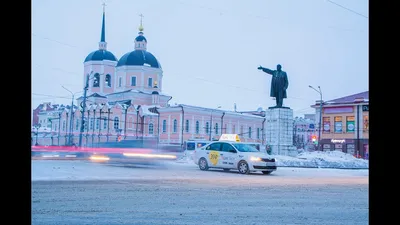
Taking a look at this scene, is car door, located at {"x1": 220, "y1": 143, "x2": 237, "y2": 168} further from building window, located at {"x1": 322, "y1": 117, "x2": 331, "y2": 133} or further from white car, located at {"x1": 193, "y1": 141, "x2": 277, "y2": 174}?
building window, located at {"x1": 322, "y1": 117, "x2": 331, "y2": 133}

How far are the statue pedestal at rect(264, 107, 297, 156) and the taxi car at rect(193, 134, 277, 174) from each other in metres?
15.7

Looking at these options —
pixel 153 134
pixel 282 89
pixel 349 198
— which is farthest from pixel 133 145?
pixel 153 134

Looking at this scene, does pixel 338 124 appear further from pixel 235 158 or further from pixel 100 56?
pixel 100 56

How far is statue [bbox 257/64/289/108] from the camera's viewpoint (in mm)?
38188

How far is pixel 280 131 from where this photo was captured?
1485 inches

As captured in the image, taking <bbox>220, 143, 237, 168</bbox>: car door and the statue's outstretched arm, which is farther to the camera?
the statue's outstretched arm

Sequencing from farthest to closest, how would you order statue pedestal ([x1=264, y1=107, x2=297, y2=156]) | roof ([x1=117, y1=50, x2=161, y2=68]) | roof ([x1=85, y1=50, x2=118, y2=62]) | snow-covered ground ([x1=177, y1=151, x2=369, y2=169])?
Result: roof ([x1=85, y1=50, x2=118, y2=62]), roof ([x1=117, y1=50, x2=161, y2=68]), statue pedestal ([x1=264, y1=107, x2=297, y2=156]), snow-covered ground ([x1=177, y1=151, x2=369, y2=169])

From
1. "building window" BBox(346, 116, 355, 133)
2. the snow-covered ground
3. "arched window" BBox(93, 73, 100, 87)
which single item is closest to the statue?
the snow-covered ground

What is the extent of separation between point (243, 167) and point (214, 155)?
176cm

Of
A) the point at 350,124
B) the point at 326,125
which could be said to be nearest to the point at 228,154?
the point at 350,124

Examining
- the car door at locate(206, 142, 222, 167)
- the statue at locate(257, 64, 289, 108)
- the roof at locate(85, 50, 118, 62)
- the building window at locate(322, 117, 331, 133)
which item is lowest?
the car door at locate(206, 142, 222, 167)
